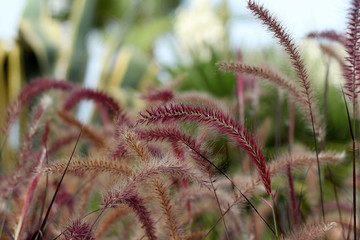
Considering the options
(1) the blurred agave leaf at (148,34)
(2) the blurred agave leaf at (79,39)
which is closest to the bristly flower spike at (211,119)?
(2) the blurred agave leaf at (79,39)

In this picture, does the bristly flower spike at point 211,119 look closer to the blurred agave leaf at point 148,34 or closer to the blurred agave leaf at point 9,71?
the blurred agave leaf at point 9,71

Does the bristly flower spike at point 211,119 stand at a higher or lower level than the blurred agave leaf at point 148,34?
higher

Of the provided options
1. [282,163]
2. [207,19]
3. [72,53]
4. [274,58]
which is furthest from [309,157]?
[72,53]

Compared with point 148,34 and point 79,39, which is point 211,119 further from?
point 148,34

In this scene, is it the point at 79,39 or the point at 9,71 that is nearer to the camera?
the point at 9,71

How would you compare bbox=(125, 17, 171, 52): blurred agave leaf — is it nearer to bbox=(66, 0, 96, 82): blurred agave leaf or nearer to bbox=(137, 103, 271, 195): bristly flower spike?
bbox=(66, 0, 96, 82): blurred agave leaf

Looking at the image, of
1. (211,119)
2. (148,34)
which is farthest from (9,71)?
(148,34)

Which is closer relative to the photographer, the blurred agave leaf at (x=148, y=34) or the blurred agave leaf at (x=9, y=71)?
the blurred agave leaf at (x=9, y=71)

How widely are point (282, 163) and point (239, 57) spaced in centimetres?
55

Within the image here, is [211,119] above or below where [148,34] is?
above

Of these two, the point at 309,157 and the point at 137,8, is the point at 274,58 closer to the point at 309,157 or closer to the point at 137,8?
the point at 309,157

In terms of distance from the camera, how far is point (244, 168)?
1.62 m

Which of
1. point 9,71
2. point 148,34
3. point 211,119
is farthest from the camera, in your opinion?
point 148,34

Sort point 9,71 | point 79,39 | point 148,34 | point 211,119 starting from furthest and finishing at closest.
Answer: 1. point 148,34
2. point 79,39
3. point 9,71
4. point 211,119
